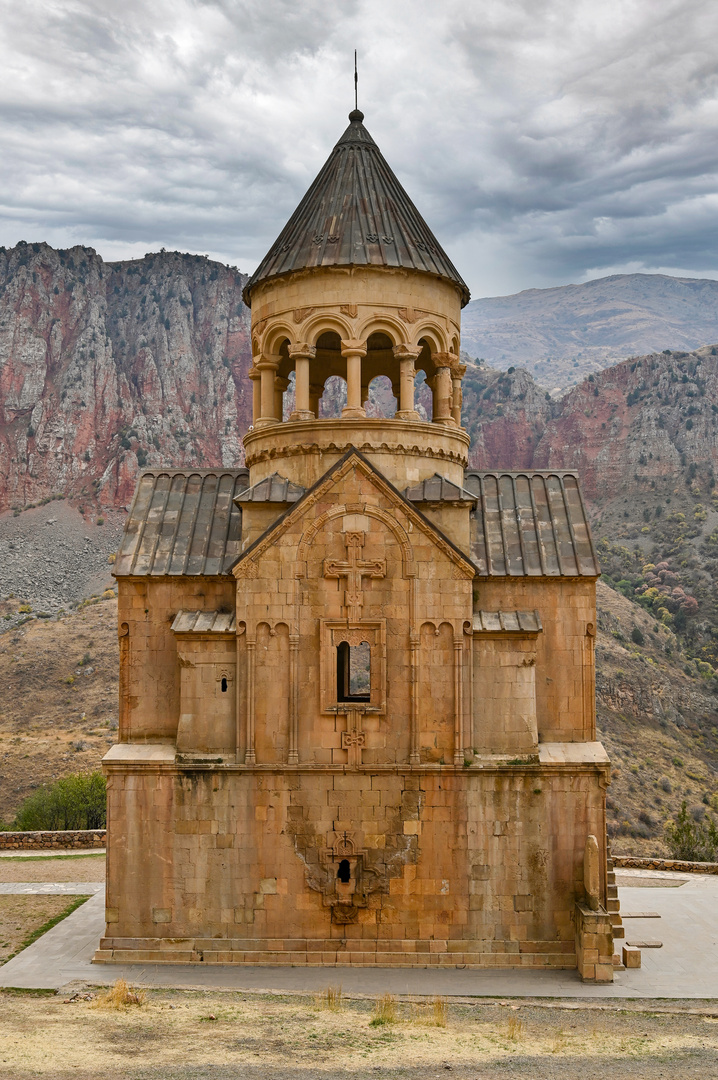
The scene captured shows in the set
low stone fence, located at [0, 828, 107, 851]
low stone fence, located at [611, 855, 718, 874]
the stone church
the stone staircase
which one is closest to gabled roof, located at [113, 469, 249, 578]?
the stone church

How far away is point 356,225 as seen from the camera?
17.9 m

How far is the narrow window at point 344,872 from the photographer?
52.9 feet

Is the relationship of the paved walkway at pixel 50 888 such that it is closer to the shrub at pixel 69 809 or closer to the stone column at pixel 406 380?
the shrub at pixel 69 809

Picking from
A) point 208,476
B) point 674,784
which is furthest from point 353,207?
point 674,784

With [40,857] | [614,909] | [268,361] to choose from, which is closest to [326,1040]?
[614,909]

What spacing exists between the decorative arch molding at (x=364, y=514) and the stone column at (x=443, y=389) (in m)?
2.73

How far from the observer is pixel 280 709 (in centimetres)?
1644

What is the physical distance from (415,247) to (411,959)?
40.6 feet

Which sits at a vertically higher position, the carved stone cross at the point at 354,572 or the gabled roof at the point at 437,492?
the gabled roof at the point at 437,492

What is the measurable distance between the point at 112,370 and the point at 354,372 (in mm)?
104159

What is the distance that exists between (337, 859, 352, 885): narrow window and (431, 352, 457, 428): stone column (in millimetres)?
7992

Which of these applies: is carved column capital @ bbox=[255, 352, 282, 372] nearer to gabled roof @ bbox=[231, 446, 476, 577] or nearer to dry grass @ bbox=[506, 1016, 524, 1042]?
gabled roof @ bbox=[231, 446, 476, 577]

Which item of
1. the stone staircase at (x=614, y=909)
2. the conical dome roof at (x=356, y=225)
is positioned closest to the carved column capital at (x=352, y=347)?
the conical dome roof at (x=356, y=225)

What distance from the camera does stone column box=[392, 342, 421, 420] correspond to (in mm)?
17594
